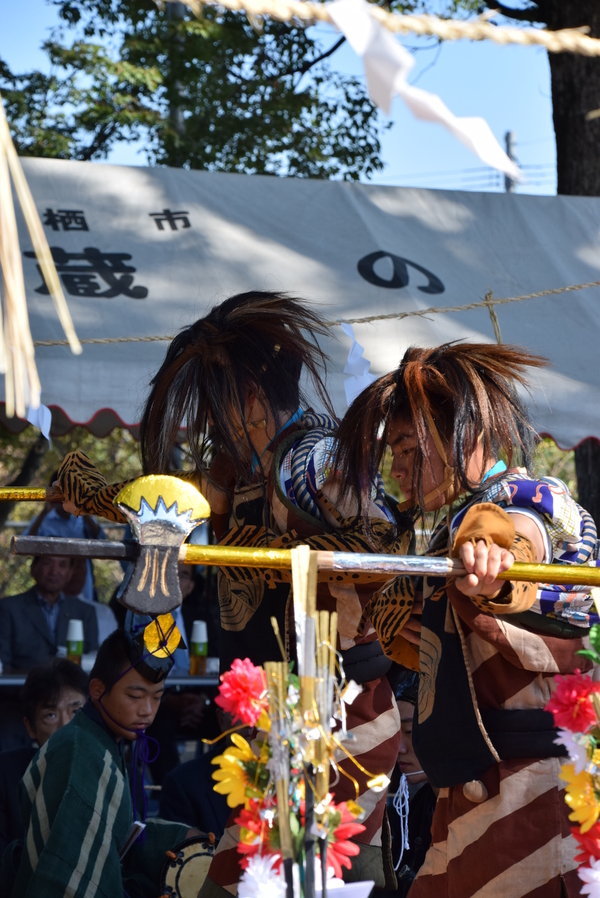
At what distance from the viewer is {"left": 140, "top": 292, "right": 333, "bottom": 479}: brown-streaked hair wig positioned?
1768 mm

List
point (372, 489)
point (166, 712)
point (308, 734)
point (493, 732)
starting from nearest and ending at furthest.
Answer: point (308, 734)
point (493, 732)
point (372, 489)
point (166, 712)

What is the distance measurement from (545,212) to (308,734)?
298 centimetres

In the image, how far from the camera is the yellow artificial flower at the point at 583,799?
1.07 m

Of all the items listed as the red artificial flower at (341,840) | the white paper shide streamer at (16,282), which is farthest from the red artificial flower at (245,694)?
the white paper shide streamer at (16,282)

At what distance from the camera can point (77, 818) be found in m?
2.06

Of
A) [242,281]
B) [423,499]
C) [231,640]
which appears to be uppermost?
[242,281]

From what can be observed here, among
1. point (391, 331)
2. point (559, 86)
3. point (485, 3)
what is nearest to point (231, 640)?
A: point (391, 331)

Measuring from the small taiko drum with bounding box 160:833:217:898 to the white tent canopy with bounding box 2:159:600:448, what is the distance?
130 cm

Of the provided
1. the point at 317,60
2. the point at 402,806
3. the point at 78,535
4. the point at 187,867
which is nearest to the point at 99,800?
the point at 187,867

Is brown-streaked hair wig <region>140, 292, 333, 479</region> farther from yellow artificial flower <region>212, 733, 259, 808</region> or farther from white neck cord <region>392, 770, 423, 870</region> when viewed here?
white neck cord <region>392, 770, 423, 870</region>

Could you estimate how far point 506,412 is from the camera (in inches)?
57.9

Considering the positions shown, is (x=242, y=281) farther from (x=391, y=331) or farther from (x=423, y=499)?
(x=423, y=499)

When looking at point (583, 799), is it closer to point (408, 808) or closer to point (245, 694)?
point (245, 694)

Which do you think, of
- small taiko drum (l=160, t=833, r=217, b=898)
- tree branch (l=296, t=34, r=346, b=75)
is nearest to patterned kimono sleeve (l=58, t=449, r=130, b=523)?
small taiko drum (l=160, t=833, r=217, b=898)
